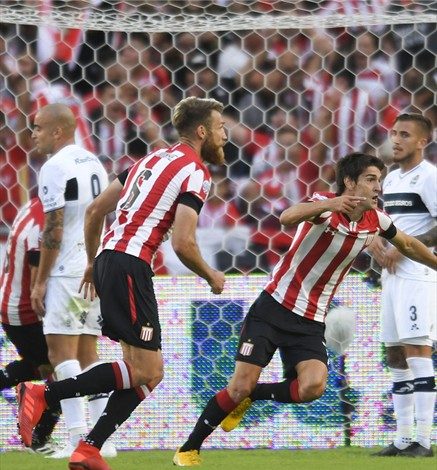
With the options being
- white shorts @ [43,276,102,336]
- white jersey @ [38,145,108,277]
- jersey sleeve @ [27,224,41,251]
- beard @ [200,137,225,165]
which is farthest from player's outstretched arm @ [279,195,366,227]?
jersey sleeve @ [27,224,41,251]

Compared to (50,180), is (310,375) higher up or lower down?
lower down

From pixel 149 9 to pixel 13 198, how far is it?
1.44 metres

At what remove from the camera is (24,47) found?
782 centimetres

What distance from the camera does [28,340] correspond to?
639cm

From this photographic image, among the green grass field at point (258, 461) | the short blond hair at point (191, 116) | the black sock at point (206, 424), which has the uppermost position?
the short blond hair at point (191, 116)

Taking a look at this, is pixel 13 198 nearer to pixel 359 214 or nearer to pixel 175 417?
pixel 175 417

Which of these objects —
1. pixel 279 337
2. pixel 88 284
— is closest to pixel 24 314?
pixel 88 284

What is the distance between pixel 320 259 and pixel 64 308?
125 cm

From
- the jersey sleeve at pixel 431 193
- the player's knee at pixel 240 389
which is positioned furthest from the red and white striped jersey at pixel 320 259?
the jersey sleeve at pixel 431 193

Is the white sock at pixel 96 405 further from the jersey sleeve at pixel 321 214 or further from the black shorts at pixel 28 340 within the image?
the jersey sleeve at pixel 321 214

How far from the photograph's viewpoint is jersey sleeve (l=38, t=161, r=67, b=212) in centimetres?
586

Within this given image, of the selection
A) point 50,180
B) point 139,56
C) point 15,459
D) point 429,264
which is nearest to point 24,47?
point 139,56

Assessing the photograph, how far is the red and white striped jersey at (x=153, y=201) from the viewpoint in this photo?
499 centimetres

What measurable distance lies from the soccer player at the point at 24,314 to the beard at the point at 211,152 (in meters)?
1.36
